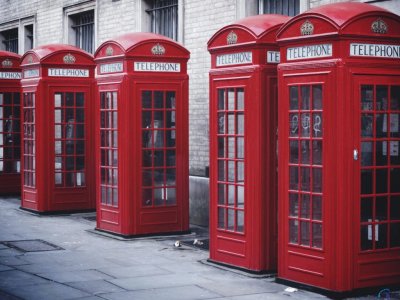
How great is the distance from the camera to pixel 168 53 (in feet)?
39.1

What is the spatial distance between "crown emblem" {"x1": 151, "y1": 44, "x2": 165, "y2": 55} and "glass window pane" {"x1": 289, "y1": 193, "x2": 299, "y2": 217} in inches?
165

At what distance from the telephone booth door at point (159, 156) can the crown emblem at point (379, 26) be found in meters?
4.50

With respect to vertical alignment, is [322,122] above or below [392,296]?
above

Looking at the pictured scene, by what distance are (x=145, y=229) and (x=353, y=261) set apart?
4675mm

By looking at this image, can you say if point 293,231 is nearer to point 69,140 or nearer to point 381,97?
point 381,97

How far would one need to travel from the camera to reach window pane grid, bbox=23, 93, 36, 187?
14.8 m

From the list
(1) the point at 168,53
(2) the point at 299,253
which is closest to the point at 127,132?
(1) the point at 168,53

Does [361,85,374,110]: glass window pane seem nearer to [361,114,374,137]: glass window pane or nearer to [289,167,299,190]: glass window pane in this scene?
[361,114,374,137]: glass window pane

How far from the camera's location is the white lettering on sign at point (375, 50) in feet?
26.2

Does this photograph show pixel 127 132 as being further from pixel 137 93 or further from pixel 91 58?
pixel 91 58

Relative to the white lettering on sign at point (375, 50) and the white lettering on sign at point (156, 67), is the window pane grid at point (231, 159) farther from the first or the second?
the white lettering on sign at point (156, 67)

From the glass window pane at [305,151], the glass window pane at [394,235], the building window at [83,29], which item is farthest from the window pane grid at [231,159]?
the building window at [83,29]

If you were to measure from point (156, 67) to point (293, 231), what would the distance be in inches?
169

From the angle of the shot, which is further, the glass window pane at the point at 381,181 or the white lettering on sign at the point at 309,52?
the glass window pane at the point at 381,181
